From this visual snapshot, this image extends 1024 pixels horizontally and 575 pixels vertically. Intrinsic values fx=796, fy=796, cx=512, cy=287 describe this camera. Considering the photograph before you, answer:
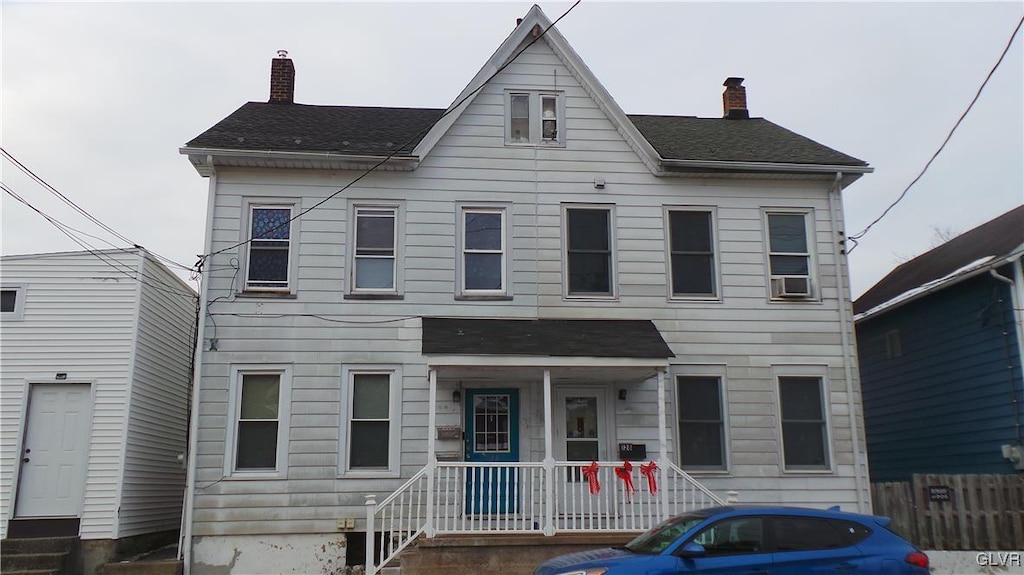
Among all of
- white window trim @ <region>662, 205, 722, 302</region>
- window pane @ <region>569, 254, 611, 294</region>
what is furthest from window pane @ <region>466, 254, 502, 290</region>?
white window trim @ <region>662, 205, 722, 302</region>

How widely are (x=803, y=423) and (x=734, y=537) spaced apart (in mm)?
6196

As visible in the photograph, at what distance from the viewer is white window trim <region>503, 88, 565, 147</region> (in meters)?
13.9

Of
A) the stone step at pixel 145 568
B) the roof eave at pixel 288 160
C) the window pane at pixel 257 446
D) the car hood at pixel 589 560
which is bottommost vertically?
the stone step at pixel 145 568

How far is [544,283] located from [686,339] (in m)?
2.56

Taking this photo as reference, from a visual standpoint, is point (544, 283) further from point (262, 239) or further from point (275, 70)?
point (275, 70)

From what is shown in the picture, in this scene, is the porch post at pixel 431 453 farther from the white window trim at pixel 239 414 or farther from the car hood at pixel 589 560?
the car hood at pixel 589 560

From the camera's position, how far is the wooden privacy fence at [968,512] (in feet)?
39.7

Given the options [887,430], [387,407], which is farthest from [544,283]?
[887,430]

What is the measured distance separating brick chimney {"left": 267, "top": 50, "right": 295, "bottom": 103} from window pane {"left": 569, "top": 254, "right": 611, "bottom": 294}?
709 centimetres

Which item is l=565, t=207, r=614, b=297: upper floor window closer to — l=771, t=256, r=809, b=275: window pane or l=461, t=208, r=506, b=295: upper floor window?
l=461, t=208, r=506, b=295: upper floor window

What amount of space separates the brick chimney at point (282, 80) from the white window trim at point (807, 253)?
965 centimetres

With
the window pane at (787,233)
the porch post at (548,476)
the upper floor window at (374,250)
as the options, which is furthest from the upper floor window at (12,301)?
the window pane at (787,233)

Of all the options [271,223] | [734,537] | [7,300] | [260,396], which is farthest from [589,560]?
[7,300]

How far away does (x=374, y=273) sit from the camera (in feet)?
43.4
